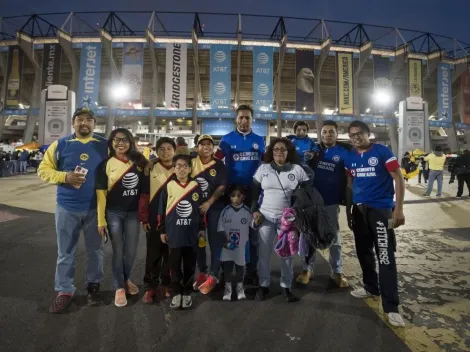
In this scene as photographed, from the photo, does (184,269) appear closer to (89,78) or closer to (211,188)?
(211,188)

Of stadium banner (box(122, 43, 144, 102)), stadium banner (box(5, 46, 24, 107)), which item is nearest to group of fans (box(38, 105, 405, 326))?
stadium banner (box(122, 43, 144, 102))

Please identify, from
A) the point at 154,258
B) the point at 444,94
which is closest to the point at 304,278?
the point at 154,258

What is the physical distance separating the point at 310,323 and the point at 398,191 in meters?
1.56

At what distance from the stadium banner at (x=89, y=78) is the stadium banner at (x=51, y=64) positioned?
8.71 ft

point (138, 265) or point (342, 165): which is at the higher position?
point (342, 165)

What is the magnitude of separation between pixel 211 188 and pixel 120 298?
153cm

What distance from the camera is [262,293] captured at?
113 inches

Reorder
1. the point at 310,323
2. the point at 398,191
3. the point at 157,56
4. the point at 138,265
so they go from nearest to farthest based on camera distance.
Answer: the point at 310,323 → the point at 398,191 → the point at 138,265 → the point at 157,56

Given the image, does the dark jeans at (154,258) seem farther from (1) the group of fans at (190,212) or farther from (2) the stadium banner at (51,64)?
(2) the stadium banner at (51,64)

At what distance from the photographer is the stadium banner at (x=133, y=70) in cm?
2206

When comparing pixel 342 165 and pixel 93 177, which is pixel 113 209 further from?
pixel 342 165

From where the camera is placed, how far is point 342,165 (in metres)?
3.32

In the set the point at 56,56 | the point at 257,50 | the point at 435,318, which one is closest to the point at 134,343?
the point at 435,318

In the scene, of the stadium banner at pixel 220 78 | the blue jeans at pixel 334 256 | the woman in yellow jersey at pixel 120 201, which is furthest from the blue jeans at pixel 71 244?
the stadium banner at pixel 220 78
